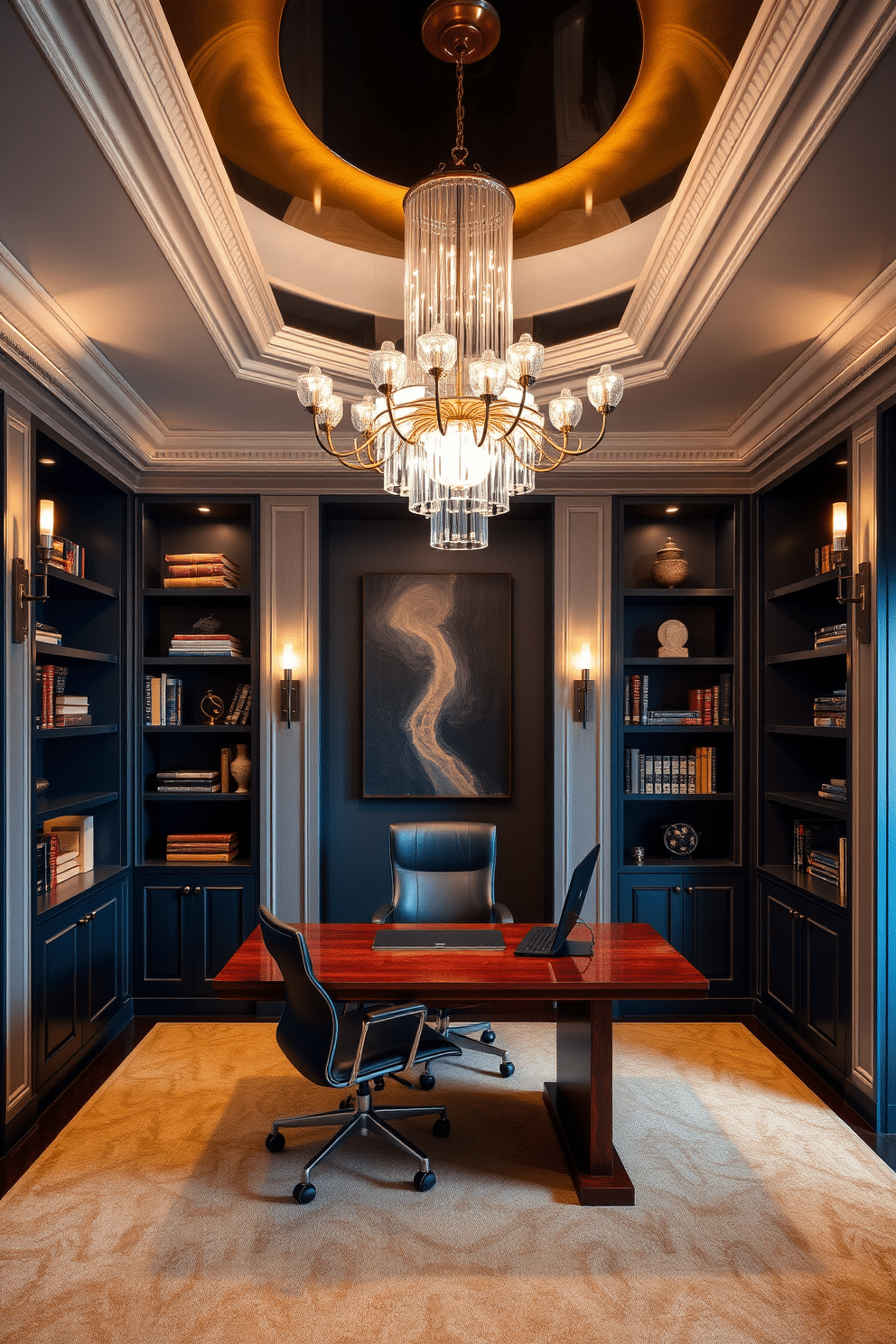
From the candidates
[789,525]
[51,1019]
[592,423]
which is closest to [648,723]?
[789,525]

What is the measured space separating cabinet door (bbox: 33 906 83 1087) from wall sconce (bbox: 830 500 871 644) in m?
3.42

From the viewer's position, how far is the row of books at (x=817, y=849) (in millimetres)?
3895

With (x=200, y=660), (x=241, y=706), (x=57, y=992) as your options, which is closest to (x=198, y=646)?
(x=200, y=660)

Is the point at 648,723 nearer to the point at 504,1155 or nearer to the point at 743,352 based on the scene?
the point at 743,352

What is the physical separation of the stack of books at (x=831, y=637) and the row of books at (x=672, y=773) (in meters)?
0.94

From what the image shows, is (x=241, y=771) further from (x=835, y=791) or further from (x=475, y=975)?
(x=835, y=791)

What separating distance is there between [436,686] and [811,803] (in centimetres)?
201

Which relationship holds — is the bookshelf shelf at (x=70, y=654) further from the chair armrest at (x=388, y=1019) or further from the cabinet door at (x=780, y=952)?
the cabinet door at (x=780, y=952)

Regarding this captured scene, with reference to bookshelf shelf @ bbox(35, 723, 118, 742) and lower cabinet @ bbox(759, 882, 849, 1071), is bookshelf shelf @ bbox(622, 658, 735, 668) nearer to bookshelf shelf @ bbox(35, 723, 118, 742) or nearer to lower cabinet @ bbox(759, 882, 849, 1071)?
lower cabinet @ bbox(759, 882, 849, 1071)

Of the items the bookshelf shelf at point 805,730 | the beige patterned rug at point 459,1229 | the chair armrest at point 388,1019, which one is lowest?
the beige patterned rug at point 459,1229

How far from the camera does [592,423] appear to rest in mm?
4266

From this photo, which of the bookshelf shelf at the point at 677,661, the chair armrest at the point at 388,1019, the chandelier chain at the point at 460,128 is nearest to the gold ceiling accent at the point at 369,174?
the chandelier chain at the point at 460,128

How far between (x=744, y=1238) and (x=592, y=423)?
341 cm

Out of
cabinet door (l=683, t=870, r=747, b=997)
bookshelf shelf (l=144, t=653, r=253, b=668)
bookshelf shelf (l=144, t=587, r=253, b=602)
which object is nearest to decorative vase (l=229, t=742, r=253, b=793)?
bookshelf shelf (l=144, t=653, r=253, b=668)
